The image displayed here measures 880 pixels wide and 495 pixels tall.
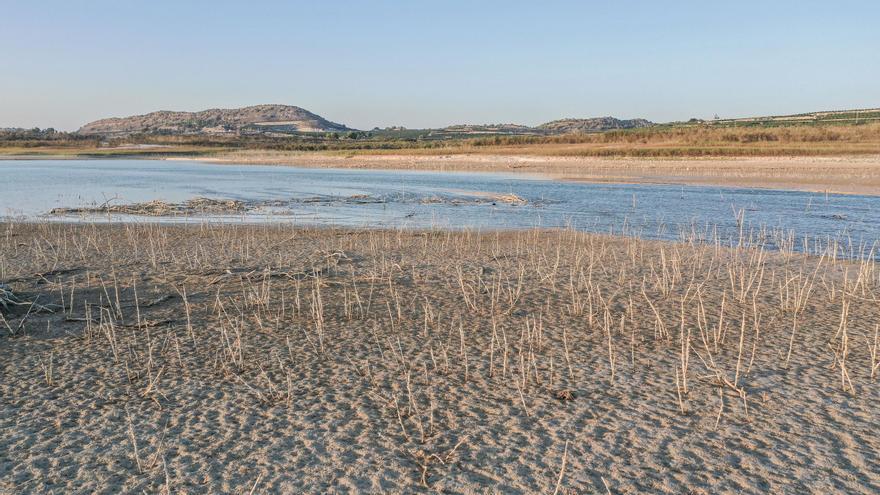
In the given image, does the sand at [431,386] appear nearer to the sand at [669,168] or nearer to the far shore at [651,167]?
the sand at [669,168]

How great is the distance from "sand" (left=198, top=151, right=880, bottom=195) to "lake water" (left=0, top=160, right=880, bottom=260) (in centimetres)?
483

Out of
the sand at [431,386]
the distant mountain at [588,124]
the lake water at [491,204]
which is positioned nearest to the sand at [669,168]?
the lake water at [491,204]

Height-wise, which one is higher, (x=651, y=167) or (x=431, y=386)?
(x=431, y=386)

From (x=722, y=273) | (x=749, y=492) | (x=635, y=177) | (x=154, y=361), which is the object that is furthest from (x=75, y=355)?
(x=635, y=177)

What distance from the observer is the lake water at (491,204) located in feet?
70.3

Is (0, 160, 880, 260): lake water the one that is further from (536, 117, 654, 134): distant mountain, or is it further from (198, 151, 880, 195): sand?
(536, 117, 654, 134): distant mountain

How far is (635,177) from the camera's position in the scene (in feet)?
146

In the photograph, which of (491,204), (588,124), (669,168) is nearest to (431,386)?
(491,204)

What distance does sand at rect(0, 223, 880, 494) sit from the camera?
5.53 meters

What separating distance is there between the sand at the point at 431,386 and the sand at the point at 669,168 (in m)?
24.1

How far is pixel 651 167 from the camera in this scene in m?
52.6

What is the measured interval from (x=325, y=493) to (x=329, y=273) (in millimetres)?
8314

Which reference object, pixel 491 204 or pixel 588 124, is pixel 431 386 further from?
pixel 588 124

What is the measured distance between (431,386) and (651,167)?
48888 millimetres
